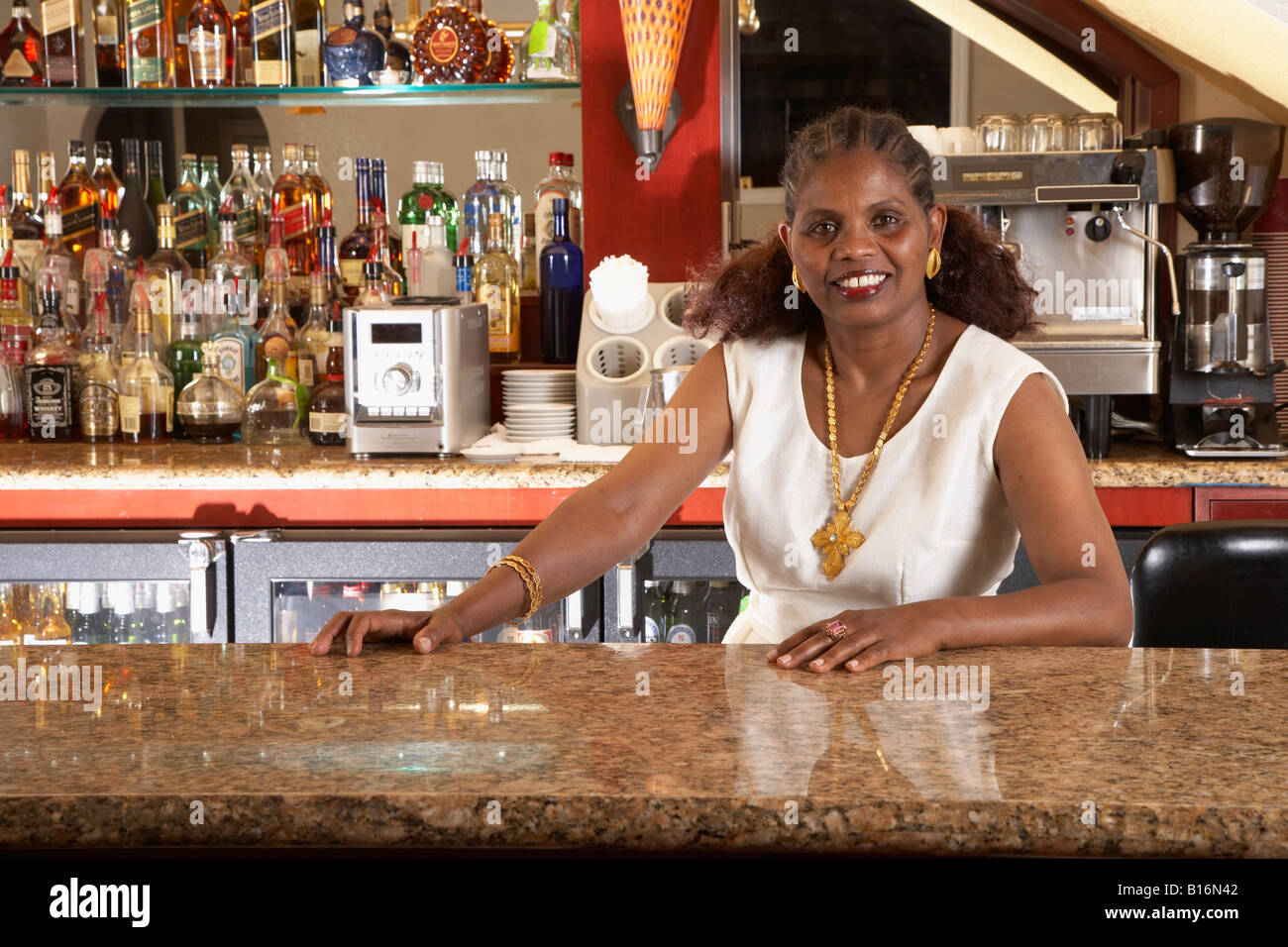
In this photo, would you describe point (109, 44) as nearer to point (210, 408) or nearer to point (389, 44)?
point (389, 44)

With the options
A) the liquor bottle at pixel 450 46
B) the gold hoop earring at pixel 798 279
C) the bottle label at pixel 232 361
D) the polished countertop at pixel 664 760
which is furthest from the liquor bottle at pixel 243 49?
the polished countertop at pixel 664 760

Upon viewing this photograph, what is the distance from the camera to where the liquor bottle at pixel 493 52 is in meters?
2.86

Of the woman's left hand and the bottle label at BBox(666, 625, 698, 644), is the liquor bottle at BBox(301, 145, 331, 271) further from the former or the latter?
the woman's left hand

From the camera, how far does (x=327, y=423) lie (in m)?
2.65

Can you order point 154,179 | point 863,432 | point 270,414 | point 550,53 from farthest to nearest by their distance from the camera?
1. point 154,179
2. point 550,53
3. point 270,414
4. point 863,432

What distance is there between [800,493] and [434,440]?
103 centimetres

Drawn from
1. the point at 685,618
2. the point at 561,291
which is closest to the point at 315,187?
the point at 561,291

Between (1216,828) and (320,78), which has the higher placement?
(320,78)

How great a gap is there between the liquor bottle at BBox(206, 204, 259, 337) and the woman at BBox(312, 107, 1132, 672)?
145cm

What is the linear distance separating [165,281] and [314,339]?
35 centimetres

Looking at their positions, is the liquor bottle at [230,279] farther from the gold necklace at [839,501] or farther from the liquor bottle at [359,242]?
the gold necklace at [839,501]
